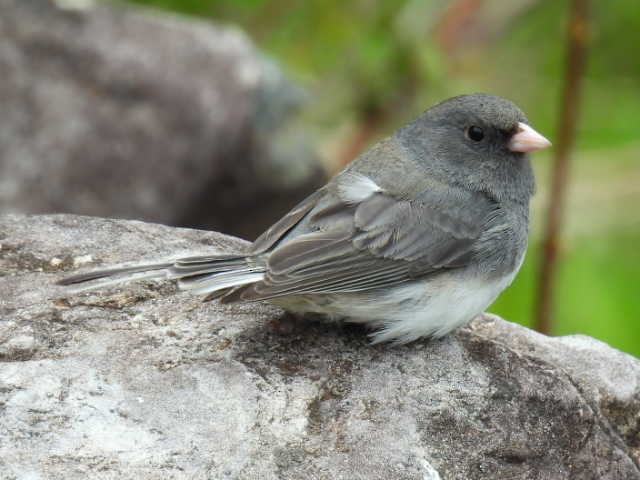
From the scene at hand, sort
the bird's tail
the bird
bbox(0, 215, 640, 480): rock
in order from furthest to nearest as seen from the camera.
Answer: the bird, the bird's tail, bbox(0, 215, 640, 480): rock

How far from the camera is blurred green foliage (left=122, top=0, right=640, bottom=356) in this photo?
19.2ft

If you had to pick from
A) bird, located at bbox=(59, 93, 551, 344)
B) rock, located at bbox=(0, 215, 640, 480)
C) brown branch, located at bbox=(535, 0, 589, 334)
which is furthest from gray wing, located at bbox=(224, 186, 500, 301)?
brown branch, located at bbox=(535, 0, 589, 334)

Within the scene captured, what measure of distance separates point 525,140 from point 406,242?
603 millimetres

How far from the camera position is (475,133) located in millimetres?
3514

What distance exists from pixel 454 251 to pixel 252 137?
2841 mm

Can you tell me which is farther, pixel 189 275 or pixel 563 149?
pixel 563 149

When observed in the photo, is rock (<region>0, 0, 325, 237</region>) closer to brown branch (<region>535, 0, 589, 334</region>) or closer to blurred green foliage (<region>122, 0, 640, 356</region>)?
blurred green foliage (<region>122, 0, 640, 356</region>)

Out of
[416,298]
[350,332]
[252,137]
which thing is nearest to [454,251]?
[416,298]

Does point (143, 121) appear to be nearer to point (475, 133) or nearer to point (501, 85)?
point (501, 85)

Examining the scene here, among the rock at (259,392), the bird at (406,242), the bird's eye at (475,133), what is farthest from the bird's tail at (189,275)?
the bird's eye at (475,133)

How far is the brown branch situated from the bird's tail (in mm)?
1970

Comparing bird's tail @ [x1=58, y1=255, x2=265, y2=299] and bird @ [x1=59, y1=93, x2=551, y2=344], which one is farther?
bird @ [x1=59, y1=93, x2=551, y2=344]

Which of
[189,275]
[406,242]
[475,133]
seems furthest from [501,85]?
[189,275]

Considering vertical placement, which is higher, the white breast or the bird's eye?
the bird's eye
